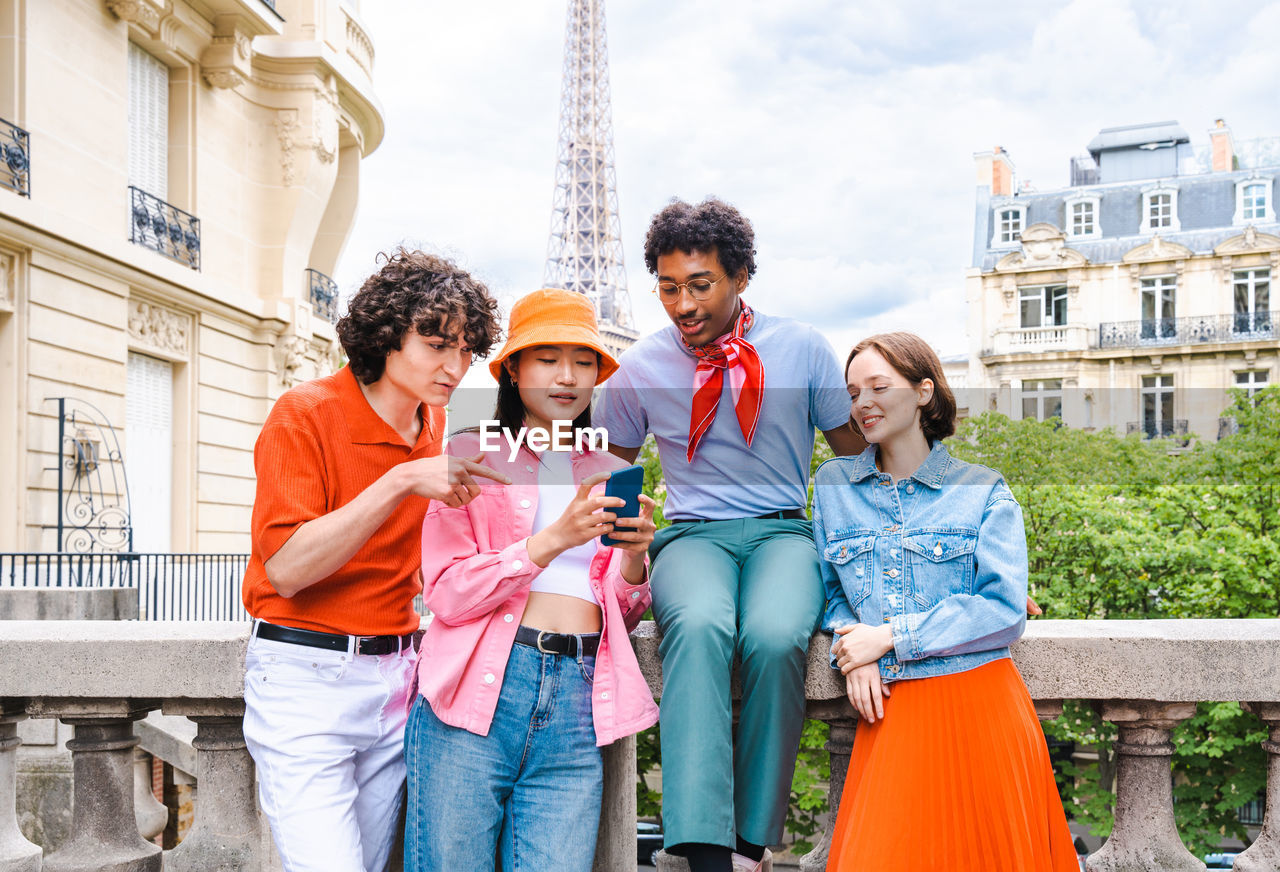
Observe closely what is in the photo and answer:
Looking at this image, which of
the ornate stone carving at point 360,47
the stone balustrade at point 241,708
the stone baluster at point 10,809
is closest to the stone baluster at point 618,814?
the stone balustrade at point 241,708

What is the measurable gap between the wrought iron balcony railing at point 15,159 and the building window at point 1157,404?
124 feet

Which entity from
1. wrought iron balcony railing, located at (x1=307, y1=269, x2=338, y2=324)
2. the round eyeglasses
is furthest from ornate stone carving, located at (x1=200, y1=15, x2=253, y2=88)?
the round eyeglasses

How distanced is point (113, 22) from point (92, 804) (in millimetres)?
14844

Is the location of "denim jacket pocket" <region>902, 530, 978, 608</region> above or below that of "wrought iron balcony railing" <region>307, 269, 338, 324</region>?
below

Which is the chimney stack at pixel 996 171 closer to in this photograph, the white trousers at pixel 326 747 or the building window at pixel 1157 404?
the building window at pixel 1157 404

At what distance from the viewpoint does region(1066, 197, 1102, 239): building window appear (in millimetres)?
42312

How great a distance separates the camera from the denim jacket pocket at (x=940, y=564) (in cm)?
272

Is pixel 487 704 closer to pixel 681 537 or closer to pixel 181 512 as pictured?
pixel 681 537

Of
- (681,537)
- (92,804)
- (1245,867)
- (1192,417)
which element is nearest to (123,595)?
(92,804)

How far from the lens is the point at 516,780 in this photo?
2.56 metres

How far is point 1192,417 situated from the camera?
3841cm

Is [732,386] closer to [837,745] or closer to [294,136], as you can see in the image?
[837,745]

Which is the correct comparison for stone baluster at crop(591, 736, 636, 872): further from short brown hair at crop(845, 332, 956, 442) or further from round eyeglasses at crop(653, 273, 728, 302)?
round eyeglasses at crop(653, 273, 728, 302)

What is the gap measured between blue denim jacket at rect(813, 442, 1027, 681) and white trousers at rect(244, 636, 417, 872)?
4.12 feet
